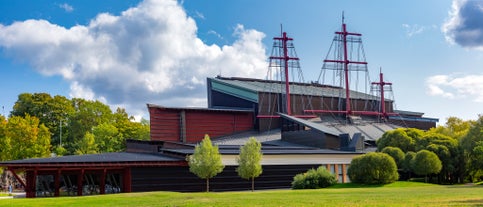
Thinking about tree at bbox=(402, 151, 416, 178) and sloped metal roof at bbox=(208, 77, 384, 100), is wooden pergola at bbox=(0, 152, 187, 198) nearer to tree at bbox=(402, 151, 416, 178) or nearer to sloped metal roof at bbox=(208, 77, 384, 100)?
tree at bbox=(402, 151, 416, 178)

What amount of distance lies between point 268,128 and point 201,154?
30089 millimetres

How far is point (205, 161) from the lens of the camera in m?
41.2

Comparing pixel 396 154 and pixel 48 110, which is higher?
pixel 48 110

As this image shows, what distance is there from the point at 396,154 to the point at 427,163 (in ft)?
12.6

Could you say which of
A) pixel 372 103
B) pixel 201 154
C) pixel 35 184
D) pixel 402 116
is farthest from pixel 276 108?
pixel 35 184

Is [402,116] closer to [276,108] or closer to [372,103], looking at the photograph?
[372,103]

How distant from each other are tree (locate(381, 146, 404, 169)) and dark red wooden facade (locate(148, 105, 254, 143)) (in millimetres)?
22826

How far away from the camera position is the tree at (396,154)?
50750 millimetres

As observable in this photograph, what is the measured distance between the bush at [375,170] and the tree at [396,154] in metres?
6.07

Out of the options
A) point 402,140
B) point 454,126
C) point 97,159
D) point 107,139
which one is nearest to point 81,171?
point 97,159

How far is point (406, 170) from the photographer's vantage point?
1975 inches

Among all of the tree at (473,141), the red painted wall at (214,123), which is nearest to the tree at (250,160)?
the tree at (473,141)

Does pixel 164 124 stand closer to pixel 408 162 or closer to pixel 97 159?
pixel 97 159

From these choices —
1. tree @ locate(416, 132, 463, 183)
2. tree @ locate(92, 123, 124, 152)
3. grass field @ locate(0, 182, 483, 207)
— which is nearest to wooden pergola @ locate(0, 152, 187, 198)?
grass field @ locate(0, 182, 483, 207)
